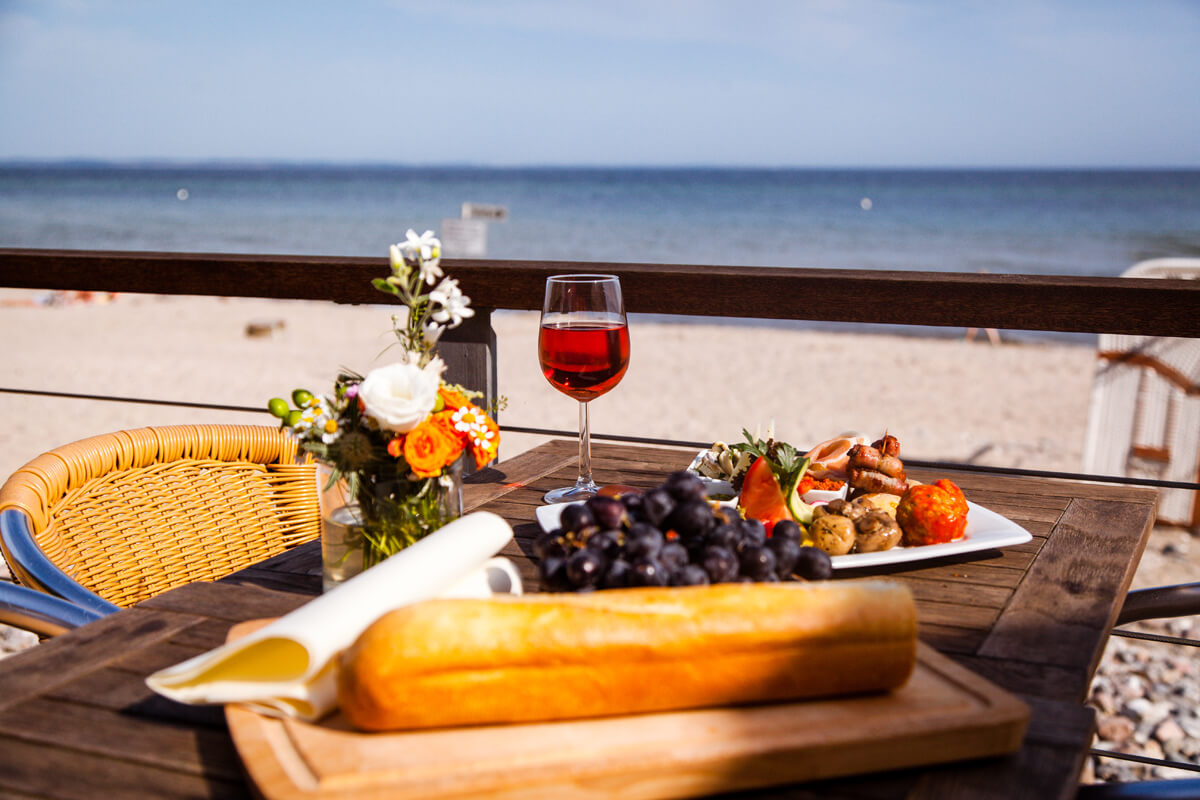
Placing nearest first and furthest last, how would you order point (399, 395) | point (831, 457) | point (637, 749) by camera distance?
point (637, 749) → point (399, 395) → point (831, 457)

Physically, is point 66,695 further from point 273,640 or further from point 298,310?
point 298,310

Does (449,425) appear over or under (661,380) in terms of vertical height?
over

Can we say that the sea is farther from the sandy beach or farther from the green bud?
the green bud

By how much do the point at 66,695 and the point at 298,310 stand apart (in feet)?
51.0

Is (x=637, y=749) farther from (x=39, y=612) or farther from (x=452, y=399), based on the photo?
(x=39, y=612)

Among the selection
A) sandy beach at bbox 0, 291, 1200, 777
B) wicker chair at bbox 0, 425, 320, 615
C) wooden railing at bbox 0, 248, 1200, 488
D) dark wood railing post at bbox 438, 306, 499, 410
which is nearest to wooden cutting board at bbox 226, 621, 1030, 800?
wicker chair at bbox 0, 425, 320, 615

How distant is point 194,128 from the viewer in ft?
168

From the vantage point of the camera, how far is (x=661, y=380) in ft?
35.4

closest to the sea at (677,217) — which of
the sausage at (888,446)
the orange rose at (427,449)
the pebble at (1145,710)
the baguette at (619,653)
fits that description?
the pebble at (1145,710)

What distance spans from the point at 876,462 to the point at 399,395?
1.94ft

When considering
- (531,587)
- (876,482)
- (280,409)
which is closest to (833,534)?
(876,482)

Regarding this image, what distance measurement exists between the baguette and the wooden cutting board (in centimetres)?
1

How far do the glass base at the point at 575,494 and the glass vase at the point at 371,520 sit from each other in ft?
1.18

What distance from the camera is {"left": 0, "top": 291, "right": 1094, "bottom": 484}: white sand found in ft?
28.3
